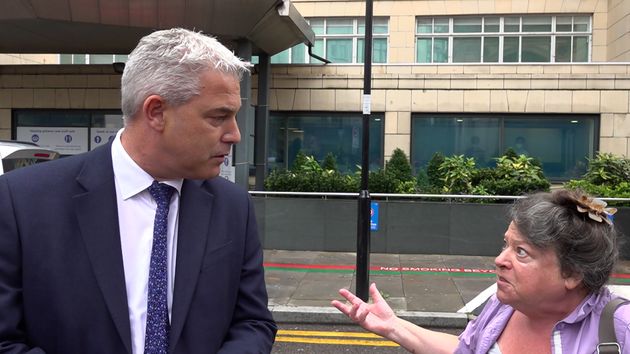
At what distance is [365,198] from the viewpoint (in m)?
7.23

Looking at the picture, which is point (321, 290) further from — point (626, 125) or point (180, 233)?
point (626, 125)

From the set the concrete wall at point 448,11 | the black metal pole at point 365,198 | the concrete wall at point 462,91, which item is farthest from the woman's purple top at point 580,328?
the concrete wall at point 448,11

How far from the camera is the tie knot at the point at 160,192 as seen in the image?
172 cm

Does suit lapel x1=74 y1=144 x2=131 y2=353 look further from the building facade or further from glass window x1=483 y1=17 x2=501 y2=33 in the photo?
glass window x1=483 y1=17 x2=501 y2=33

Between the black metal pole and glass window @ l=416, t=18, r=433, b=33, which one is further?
glass window @ l=416, t=18, r=433, b=33

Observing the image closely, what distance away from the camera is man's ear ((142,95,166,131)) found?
159cm

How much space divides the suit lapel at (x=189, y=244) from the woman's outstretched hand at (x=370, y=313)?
2.53 ft

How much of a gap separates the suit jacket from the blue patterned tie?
0.04 metres

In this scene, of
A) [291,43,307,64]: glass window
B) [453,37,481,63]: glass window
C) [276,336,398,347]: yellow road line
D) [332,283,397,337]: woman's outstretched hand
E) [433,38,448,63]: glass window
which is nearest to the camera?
[332,283,397,337]: woman's outstretched hand

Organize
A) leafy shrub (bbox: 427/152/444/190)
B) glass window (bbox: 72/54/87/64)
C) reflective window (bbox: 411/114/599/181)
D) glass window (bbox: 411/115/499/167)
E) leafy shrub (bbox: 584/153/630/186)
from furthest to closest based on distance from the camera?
glass window (bbox: 72/54/87/64) → glass window (bbox: 411/115/499/167) → reflective window (bbox: 411/114/599/181) → leafy shrub (bbox: 427/152/444/190) → leafy shrub (bbox: 584/153/630/186)

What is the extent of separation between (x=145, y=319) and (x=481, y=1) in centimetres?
1659

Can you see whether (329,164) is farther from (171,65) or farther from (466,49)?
(171,65)

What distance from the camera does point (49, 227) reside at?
62.3 inches

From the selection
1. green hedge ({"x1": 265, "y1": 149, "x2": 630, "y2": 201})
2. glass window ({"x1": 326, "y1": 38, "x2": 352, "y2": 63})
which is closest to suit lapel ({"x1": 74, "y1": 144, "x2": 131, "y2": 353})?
green hedge ({"x1": 265, "y1": 149, "x2": 630, "y2": 201})
